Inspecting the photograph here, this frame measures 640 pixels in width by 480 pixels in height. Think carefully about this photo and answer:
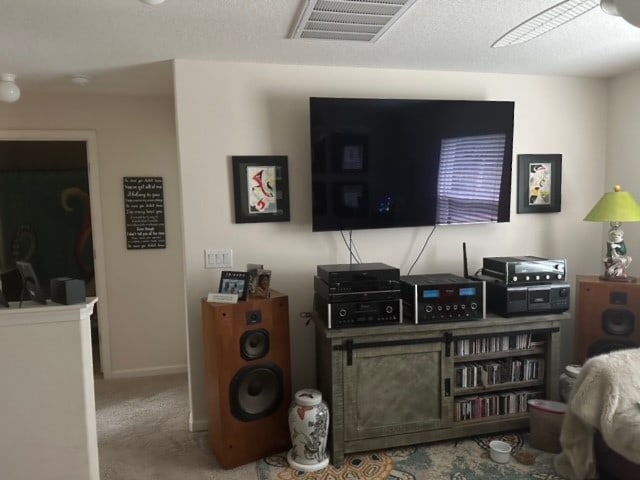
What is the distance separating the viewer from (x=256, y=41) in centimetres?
243

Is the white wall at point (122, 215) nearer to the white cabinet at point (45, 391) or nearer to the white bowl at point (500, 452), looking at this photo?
the white cabinet at point (45, 391)

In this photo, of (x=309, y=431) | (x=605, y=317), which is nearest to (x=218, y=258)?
(x=309, y=431)

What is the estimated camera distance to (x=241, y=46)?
250 centimetres

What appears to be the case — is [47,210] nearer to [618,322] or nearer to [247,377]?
[247,377]

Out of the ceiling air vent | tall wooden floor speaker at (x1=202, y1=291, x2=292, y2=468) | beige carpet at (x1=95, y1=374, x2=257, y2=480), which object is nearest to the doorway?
beige carpet at (x1=95, y1=374, x2=257, y2=480)

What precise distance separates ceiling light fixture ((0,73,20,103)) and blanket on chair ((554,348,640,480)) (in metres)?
3.62

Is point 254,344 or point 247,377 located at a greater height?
point 254,344

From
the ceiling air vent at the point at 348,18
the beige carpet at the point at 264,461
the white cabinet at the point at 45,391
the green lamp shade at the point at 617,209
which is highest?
the ceiling air vent at the point at 348,18

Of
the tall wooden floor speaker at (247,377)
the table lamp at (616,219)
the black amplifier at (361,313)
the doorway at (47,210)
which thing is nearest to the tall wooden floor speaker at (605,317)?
the table lamp at (616,219)

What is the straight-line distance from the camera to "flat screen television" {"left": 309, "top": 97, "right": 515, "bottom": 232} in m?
2.77

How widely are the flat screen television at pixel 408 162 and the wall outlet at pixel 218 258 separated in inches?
22.2

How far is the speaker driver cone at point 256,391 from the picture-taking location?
8.02 ft

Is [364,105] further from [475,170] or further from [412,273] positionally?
[412,273]

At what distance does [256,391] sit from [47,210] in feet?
10.7
